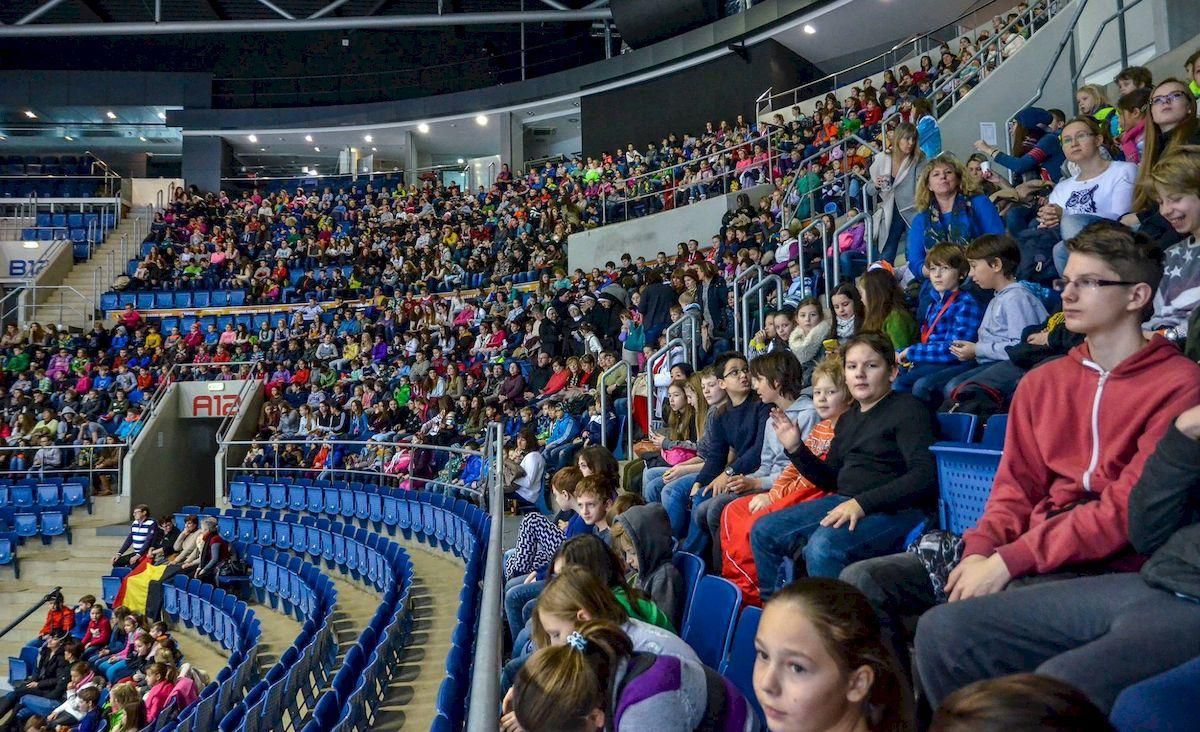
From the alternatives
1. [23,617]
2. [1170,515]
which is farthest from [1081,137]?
[23,617]

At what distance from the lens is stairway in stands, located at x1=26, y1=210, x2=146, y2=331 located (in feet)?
59.6

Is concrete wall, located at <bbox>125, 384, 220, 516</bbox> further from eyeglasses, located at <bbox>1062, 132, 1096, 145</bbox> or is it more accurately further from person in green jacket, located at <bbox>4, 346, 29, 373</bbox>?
eyeglasses, located at <bbox>1062, 132, 1096, 145</bbox>

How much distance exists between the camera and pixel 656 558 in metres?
3.20

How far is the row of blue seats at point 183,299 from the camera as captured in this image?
17.5m

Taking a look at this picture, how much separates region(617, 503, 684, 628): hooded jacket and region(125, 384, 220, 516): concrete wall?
1139cm

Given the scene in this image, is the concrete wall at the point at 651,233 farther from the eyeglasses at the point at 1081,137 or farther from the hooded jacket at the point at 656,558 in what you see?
the hooded jacket at the point at 656,558

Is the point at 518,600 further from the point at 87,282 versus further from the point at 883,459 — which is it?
the point at 87,282

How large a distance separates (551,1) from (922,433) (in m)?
18.0

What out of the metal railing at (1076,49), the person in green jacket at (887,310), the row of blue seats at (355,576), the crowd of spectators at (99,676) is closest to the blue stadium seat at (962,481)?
the person in green jacket at (887,310)

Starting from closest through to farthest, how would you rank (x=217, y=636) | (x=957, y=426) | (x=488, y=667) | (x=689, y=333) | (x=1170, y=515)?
1. (x=488, y=667)
2. (x=1170, y=515)
3. (x=957, y=426)
4. (x=689, y=333)
5. (x=217, y=636)

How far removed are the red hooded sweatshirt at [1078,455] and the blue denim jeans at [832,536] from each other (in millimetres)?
543

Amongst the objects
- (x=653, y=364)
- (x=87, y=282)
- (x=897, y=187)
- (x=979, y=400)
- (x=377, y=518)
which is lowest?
(x=377, y=518)

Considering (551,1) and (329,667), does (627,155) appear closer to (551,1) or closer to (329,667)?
(551,1)

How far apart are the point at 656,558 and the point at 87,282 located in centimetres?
1940
